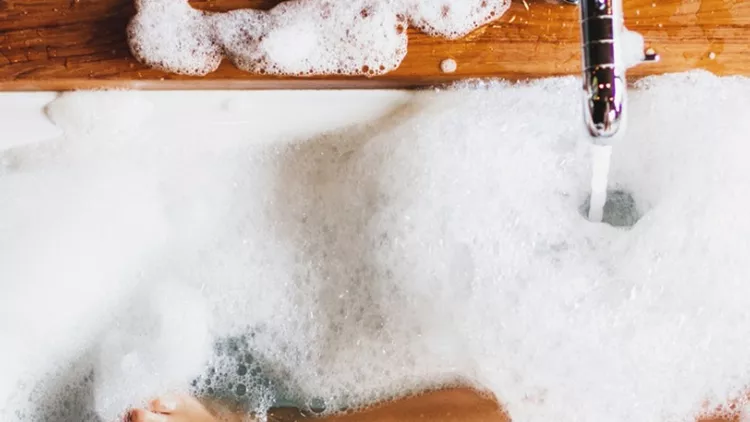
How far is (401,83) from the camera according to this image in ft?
3.67

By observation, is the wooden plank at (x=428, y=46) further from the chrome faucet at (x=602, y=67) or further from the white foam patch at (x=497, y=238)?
the chrome faucet at (x=602, y=67)

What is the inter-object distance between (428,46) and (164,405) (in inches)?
Answer: 28.4

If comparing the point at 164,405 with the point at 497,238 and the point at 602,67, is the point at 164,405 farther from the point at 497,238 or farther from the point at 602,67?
the point at 602,67

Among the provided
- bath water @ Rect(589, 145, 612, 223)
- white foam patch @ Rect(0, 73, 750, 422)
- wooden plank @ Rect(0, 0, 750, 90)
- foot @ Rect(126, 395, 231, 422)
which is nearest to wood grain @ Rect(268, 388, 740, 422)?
white foam patch @ Rect(0, 73, 750, 422)

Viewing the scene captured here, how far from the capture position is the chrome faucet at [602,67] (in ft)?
2.69

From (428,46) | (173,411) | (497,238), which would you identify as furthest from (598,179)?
(173,411)

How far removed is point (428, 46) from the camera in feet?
3.59

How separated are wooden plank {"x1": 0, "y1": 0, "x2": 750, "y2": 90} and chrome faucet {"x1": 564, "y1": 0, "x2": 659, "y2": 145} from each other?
0.85 feet

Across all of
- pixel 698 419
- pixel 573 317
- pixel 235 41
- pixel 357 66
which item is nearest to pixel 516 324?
pixel 573 317

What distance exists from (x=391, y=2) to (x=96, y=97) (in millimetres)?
482

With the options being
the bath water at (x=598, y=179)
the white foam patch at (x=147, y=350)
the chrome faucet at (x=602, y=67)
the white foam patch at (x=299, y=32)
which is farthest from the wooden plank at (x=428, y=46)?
the white foam patch at (x=147, y=350)

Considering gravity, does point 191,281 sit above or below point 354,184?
below

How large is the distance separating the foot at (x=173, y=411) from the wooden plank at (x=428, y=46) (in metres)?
0.51

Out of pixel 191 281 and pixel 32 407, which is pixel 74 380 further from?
pixel 191 281
